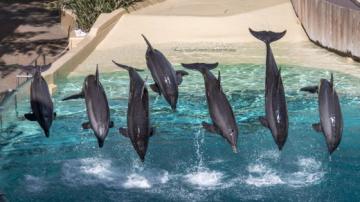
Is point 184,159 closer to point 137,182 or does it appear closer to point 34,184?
point 137,182

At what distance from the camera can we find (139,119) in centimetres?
731

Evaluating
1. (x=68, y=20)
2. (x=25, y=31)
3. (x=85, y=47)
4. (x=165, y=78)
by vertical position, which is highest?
(x=165, y=78)

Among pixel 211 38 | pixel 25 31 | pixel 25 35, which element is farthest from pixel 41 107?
pixel 25 31

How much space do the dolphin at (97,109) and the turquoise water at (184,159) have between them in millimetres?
1016

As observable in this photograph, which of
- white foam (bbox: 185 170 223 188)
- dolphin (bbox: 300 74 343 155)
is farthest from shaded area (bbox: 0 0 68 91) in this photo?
dolphin (bbox: 300 74 343 155)

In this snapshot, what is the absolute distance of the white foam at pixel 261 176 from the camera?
8.60m

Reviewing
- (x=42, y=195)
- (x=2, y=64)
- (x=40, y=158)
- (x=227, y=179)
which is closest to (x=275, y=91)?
(x=227, y=179)

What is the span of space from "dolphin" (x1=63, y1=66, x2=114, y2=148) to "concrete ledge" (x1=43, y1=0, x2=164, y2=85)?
406 cm

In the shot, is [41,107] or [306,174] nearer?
[41,107]

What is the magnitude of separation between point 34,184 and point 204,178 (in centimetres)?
187

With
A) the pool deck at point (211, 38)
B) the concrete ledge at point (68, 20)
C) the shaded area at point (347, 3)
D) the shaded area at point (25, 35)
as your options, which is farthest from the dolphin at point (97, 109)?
the concrete ledge at point (68, 20)

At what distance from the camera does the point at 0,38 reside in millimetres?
17500

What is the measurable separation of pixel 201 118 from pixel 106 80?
2.21m

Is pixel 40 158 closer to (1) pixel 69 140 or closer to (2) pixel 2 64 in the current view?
(1) pixel 69 140
